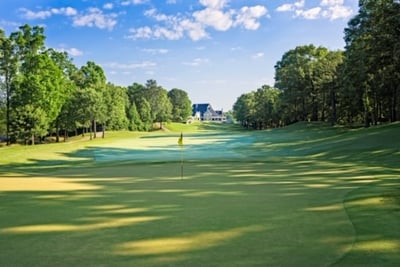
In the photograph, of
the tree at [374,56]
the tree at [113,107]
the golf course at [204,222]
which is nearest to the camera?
the golf course at [204,222]

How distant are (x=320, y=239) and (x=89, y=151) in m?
35.8

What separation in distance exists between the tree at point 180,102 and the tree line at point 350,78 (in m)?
47.9

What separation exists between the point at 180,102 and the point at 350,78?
10625 centimetres

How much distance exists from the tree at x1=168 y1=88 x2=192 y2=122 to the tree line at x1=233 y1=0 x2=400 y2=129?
47941mm

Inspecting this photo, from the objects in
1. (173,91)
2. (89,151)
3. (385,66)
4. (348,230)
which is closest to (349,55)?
(385,66)

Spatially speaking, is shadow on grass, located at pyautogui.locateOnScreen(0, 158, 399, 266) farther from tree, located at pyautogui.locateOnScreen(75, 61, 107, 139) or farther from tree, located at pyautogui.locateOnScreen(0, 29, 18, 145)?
tree, located at pyautogui.locateOnScreen(75, 61, 107, 139)

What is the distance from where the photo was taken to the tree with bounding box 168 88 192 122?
474ft

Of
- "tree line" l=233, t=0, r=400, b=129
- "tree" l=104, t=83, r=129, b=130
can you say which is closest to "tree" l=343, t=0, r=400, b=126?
"tree line" l=233, t=0, r=400, b=129

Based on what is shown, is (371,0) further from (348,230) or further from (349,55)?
(348,230)

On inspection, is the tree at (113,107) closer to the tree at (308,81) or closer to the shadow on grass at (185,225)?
the tree at (308,81)

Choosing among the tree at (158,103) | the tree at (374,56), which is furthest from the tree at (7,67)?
the tree at (158,103)

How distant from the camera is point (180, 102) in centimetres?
14825

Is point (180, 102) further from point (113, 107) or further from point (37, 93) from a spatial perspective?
point (37, 93)

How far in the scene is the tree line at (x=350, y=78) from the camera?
100ft
